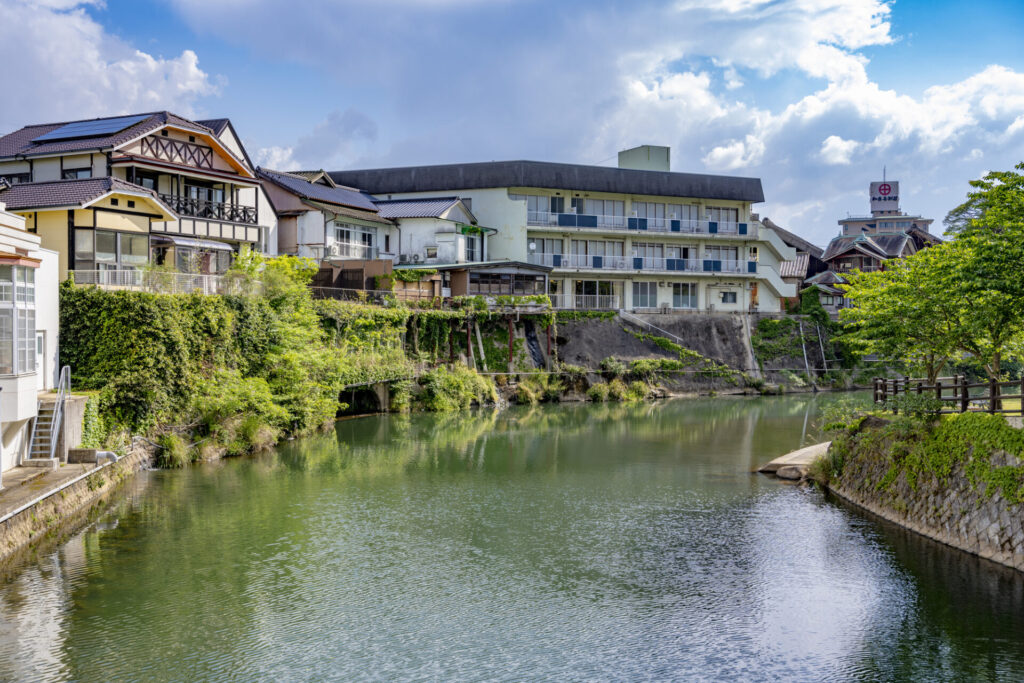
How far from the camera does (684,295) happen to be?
65125mm

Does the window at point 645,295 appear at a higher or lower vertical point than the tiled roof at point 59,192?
lower

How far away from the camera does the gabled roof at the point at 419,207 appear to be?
56344 mm

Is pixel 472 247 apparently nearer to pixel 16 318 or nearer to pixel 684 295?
pixel 684 295

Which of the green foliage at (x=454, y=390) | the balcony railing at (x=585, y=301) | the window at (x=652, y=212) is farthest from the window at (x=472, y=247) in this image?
the window at (x=652, y=212)

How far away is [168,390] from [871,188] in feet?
358

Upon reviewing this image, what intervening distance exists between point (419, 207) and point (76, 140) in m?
22.8

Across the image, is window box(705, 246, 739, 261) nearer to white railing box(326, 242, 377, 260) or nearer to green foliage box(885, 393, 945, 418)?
white railing box(326, 242, 377, 260)

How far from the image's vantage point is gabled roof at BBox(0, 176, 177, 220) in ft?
110

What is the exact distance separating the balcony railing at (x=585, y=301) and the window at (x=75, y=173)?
93.6 feet

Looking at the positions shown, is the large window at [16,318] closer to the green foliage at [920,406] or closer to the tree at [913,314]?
the green foliage at [920,406]

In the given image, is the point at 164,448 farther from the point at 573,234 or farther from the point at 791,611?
the point at 573,234

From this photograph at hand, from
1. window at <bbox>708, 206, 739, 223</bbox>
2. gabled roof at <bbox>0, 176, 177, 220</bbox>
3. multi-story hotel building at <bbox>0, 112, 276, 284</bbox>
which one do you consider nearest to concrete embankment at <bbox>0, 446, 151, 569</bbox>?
multi-story hotel building at <bbox>0, 112, 276, 284</bbox>

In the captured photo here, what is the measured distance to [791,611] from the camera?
15.9 metres

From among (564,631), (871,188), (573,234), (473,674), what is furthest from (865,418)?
(871,188)
